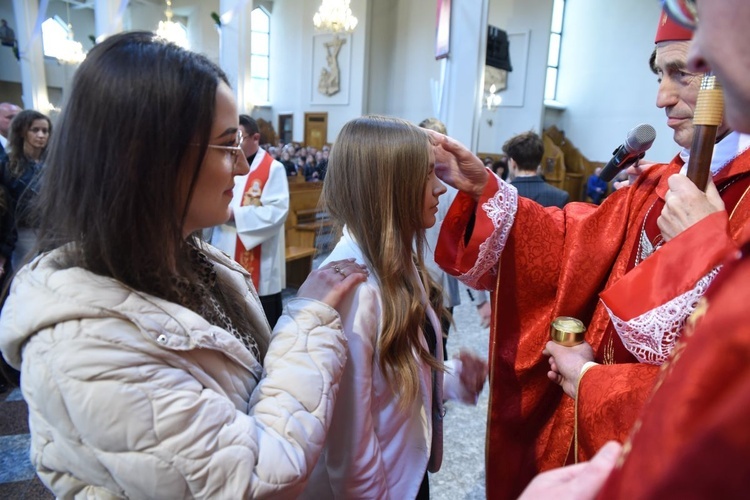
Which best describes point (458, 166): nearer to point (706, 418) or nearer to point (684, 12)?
point (684, 12)

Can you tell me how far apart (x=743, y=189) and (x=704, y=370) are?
1092 mm

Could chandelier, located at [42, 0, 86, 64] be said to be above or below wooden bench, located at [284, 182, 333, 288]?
above

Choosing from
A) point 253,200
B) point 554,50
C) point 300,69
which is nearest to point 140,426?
point 253,200

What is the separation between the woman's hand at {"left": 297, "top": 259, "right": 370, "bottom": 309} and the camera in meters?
1.08

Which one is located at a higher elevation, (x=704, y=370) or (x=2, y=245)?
(x=704, y=370)

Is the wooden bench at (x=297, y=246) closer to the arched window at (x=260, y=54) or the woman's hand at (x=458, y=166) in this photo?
the woman's hand at (x=458, y=166)

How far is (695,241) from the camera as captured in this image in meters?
0.98

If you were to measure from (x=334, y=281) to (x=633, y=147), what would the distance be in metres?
1.11

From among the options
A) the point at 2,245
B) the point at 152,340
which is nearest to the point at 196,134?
the point at 152,340

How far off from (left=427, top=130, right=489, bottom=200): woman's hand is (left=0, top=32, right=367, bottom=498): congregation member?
79 cm

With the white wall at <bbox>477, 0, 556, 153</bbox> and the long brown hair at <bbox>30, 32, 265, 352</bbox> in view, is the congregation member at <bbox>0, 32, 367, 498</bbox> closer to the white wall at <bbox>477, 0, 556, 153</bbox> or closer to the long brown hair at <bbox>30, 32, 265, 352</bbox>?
the long brown hair at <bbox>30, 32, 265, 352</bbox>

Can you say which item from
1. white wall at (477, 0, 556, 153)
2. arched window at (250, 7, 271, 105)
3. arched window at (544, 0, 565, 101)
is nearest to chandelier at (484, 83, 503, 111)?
white wall at (477, 0, 556, 153)

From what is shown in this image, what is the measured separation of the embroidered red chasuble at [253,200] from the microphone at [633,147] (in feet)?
8.23

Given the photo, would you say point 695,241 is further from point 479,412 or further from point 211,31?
point 211,31
